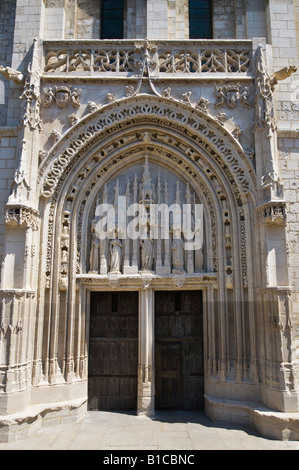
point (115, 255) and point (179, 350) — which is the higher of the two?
point (115, 255)

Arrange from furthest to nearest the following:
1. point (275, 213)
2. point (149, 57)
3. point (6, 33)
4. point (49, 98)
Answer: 1. point (6, 33)
2. point (149, 57)
3. point (49, 98)
4. point (275, 213)

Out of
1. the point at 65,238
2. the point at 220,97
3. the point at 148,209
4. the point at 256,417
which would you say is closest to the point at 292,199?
the point at 220,97

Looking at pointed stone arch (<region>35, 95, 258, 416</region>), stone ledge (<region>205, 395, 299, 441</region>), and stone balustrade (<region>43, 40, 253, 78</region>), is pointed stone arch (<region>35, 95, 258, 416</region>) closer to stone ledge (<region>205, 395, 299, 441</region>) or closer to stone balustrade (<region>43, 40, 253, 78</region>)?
stone ledge (<region>205, 395, 299, 441</region>)

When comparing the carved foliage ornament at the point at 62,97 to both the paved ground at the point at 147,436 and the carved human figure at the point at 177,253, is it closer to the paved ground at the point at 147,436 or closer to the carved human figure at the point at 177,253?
the carved human figure at the point at 177,253

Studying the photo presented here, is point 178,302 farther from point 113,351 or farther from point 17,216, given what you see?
point 17,216

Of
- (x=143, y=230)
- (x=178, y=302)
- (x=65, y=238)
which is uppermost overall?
(x=143, y=230)

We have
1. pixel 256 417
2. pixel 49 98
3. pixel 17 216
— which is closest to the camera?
pixel 256 417

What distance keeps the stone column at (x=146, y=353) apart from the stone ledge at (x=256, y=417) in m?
1.27

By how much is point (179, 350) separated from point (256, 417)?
2.22 m

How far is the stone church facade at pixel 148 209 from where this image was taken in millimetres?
7375

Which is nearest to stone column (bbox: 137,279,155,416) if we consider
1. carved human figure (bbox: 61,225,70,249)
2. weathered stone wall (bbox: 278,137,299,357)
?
carved human figure (bbox: 61,225,70,249)

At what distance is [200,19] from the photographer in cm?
1005

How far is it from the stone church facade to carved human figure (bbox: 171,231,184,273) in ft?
0.09

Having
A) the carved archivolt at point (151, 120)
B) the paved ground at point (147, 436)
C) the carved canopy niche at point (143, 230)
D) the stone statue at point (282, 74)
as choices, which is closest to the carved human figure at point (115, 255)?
Result: the carved canopy niche at point (143, 230)
